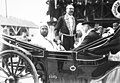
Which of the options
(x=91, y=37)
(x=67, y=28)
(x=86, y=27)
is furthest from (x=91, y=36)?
(x=67, y=28)

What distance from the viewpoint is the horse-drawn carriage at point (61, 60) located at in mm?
2479

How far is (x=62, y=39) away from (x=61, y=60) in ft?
0.88

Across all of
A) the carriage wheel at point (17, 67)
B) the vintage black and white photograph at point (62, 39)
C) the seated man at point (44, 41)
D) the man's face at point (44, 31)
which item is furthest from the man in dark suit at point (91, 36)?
the carriage wheel at point (17, 67)

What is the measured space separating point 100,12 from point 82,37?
0.39m

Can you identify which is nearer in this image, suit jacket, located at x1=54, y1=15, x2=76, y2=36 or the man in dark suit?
the man in dark suit

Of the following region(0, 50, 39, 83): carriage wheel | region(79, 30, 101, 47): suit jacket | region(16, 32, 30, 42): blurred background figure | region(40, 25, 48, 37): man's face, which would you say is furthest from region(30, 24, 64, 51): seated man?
region(79, 30, 101, 47): suit jacket

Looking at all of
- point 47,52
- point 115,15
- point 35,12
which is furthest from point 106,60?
point 35,12

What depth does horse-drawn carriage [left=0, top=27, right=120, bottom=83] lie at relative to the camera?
8.13ft

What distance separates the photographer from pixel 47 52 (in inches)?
Answer: 105

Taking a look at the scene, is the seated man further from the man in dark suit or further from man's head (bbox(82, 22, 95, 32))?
man's head (bbox(82, 22, 95, 32))

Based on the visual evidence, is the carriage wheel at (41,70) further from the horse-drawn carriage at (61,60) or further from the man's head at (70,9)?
the man's head at (70,9)

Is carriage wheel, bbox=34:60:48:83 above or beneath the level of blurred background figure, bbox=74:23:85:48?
beneath

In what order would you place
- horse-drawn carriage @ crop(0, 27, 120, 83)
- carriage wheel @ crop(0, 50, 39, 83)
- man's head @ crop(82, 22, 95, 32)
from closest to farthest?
horse-drawn carriage @ crop(0, 27, 120, 83) → man's head @ crop(82, 22, 95, 32) → carriage wheel @ crop(0, 50, 39, 83)

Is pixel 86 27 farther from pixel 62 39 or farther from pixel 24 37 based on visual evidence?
pixel 24 37
